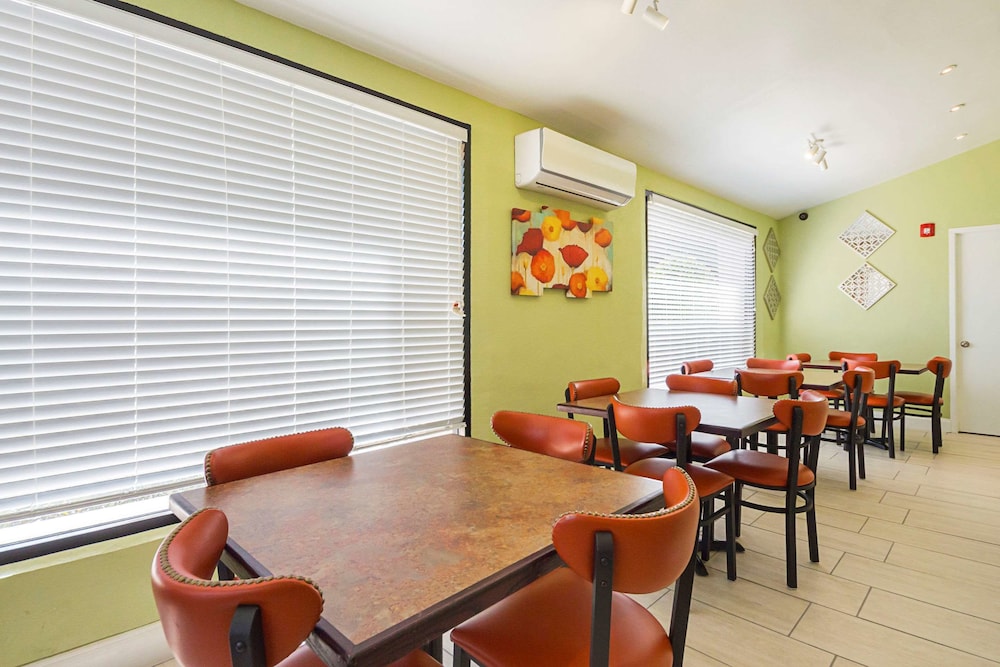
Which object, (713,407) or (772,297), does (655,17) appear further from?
(772,297)

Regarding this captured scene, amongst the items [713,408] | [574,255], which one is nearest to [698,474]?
[713,408]

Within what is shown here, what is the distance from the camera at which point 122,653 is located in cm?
179

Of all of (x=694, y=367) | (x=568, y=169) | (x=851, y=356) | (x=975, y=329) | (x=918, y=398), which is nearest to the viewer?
(x=568, y=169)

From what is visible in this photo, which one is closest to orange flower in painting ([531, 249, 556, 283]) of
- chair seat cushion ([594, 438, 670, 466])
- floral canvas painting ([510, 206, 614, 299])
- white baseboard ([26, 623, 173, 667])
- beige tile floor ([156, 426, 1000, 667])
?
floral canvas painting ([510, 206, 614, 299])

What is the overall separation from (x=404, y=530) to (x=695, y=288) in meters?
4.92

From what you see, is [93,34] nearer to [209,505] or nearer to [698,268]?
[209,505]

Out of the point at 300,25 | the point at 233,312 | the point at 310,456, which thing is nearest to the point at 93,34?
the point at 300,25

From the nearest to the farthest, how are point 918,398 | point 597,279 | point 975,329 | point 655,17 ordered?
point 655,17 → point 597,279 → point 918,398 → point 975,329

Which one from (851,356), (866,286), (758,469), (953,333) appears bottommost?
(758,469)

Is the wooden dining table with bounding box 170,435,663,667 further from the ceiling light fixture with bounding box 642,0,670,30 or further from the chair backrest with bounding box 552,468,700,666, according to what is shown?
the ceiling light fixture with bounding box 642,0,670,30

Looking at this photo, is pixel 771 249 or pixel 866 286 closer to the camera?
pixel 866 286

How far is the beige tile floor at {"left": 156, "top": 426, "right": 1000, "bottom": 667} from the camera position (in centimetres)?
190

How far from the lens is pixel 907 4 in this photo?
111 inches

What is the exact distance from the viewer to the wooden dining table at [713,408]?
2.15 meters
